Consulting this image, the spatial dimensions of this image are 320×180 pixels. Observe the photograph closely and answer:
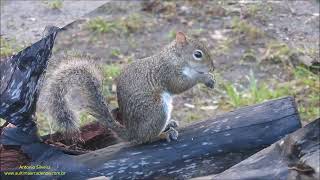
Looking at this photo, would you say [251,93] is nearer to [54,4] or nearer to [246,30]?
[246,30]

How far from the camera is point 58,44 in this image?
168 inches

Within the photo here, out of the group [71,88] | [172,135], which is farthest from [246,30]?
[71,88]

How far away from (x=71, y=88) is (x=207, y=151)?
520 mm

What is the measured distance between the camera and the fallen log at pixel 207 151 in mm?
2336

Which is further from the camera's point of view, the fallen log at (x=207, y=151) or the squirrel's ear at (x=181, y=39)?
the squirrel's ear at (x=181, y=39)

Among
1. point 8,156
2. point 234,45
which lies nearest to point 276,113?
point 8,156

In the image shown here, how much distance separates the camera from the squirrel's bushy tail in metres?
2.35

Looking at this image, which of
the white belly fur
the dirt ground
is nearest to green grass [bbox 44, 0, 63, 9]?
the dirt ground

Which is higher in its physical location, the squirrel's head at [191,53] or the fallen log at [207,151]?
the squirrel's head at [191,53]

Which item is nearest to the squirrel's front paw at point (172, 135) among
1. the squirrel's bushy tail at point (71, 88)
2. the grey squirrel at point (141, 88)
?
the grey squirrel at point (141, 88)

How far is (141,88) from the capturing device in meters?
2.53

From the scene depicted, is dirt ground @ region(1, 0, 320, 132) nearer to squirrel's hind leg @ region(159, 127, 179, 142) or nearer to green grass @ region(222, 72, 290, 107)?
green grass @ region(222, 72, 290, 107)

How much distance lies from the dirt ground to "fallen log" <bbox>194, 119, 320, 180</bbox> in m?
1.43

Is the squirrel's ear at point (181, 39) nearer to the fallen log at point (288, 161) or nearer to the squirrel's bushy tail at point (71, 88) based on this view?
the squirrel's bushy tail at point (71, 88)
